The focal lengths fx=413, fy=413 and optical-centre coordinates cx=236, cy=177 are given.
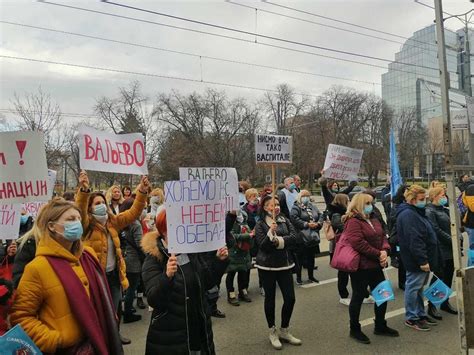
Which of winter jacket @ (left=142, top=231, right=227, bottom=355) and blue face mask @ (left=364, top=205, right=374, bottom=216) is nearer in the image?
winter jacket @ (left=142, top=231, right=227, bottom=355)

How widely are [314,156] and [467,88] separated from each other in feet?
126

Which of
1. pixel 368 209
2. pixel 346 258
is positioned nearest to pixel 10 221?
pixel 346 258

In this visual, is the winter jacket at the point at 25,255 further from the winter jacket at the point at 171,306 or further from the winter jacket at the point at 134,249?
the winter jacket at the point at 134,249

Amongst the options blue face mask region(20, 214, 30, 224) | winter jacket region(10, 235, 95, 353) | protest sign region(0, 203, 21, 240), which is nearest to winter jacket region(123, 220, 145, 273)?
blue face mask region(20, 214, 30, 224)

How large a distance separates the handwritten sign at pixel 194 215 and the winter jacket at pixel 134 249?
2.70 m

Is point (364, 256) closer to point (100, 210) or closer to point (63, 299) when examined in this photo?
point (100, 210)

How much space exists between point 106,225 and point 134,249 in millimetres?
1274

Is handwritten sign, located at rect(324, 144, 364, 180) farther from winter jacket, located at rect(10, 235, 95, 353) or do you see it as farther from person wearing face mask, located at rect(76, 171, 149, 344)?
winter jacket, located at rect(10, 235, 95, 353)

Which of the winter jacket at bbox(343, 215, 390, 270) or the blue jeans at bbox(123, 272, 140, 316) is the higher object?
the winter jacket at bbox(343, 215, 390, 270)

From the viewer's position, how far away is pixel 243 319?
224 inches

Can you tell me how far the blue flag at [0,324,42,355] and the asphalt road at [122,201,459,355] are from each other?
103 inches

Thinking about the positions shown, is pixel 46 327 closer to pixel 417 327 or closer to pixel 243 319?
pixel 243 319

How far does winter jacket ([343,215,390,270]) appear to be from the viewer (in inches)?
189

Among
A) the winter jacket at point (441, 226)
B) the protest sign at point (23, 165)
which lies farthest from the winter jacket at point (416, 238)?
the protest sign at point (23, 165)
